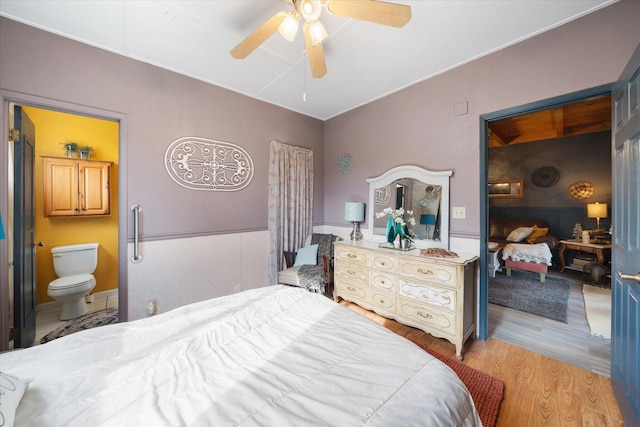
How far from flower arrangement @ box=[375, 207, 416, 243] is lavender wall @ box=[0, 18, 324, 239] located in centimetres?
159

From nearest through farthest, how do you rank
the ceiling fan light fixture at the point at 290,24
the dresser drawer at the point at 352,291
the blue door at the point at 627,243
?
the blue door at the point at 627,243 → the ceiling fan light fixture at the point at 290,24 → the dresser drawer at the point at 352,291

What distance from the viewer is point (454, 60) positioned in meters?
2.26

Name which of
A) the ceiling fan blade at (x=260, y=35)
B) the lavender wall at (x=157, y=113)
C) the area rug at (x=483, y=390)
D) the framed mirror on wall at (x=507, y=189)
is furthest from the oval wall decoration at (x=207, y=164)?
the framed mirror on wall at (x=507, y=189)

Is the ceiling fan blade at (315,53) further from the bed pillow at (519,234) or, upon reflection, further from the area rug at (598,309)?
the bed pillow at (519,234)

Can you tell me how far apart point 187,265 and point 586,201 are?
7.01 meters

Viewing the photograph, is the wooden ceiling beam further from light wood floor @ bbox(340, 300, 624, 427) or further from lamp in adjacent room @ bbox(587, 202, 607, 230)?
light wood floor @ bbox(340, 300, 624, 427)

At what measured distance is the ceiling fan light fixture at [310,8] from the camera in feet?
4.14

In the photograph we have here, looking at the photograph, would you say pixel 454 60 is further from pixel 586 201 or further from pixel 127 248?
pixel 586 201

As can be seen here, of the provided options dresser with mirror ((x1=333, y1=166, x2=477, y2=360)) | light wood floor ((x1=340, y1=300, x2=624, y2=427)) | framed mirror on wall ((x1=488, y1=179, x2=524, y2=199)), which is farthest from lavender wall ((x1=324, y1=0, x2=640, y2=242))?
framed mirror on wall ((x1=488, y1=179, x2=524, y2=199))

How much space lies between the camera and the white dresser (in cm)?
195

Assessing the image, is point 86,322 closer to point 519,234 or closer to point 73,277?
point 73,277

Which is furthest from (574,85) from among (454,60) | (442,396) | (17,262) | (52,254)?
(52,254)

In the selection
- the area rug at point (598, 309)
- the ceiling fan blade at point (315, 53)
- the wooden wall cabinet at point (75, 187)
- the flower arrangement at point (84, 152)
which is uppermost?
the ceiling fan blade at point (315, 53)

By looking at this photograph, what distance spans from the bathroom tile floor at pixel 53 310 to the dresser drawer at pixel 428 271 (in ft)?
11.5
